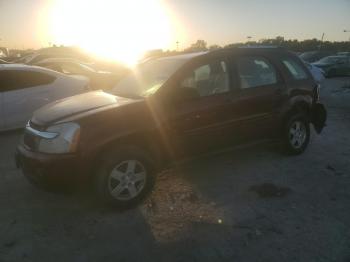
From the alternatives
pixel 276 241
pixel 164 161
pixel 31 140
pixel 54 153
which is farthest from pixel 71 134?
pixel 276 241

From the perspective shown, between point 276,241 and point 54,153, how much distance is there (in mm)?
2468

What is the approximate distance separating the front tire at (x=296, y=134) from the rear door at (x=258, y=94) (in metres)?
0.34

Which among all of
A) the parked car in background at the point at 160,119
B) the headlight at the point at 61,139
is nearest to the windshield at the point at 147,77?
the parked car in background at the point at 160,119

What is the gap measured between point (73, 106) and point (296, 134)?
359cm

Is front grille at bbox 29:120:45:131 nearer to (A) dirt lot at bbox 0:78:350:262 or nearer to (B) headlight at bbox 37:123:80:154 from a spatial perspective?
(B) headlight at bbox 37:123:80:154

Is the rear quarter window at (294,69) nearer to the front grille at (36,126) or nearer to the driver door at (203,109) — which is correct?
the driver door at (203,109)

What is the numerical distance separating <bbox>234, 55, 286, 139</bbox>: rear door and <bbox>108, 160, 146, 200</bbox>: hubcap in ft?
5.60

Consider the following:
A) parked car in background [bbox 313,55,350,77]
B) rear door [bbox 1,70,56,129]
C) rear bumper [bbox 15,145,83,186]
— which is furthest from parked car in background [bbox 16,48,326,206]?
parked car in background [bbox 313,55,350,77]

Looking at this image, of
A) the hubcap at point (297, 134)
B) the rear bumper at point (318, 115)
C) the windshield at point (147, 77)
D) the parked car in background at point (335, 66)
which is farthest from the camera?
the parked car in background at point (335, 66)

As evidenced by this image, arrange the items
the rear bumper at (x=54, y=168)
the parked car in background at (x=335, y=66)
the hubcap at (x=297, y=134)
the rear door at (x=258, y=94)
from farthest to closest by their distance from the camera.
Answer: the parked car in background at (x=335, y=66) → the hubcap at (x=297, y=134) → the rear door at (x=258, y=94) → the rear bumper at (x=54, y=168)

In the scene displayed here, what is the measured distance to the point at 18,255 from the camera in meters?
3.54

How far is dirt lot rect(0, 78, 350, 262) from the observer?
3545 mm

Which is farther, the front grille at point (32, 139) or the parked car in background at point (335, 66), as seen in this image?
the parked car in background at point (335, 66)

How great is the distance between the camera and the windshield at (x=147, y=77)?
476cm
